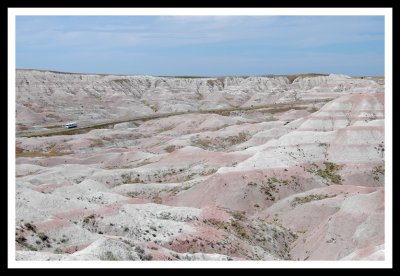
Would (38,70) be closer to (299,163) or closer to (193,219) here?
(299,163)

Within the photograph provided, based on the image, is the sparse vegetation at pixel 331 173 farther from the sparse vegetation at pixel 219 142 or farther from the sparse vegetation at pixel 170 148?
the sparse vegetation at pixel 170 148

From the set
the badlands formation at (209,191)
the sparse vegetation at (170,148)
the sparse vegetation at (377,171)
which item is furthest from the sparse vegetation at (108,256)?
the sparse vegetation at (170,148)

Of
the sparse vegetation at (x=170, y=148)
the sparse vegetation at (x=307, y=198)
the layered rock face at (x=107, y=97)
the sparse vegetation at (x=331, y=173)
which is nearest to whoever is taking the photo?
the sparse vegetation at (x=307, y=198)

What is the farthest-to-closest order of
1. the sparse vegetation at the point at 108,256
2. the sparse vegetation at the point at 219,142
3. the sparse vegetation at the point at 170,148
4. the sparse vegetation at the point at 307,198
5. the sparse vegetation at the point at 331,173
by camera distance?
the sparse vegetation at the point at 219,142 → the sparse vegetation at the point at 170,148 → the sparse vegetation at the point at 331,173 → the sparse vegetation at the point at 307,198 → the sparse vegetation at the point at 108,256

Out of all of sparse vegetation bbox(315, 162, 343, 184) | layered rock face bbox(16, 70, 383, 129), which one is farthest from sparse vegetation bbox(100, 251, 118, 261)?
layered rock face bbox(16, 70, 383, 129)

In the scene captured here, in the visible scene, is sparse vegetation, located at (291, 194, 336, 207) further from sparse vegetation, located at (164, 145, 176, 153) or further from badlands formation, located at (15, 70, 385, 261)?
sparse vegetation, located at (164, 145, 176, 153)

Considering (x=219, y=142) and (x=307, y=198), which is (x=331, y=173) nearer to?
(x=307, y=198)

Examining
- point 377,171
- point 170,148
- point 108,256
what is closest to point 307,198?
point 377,171
